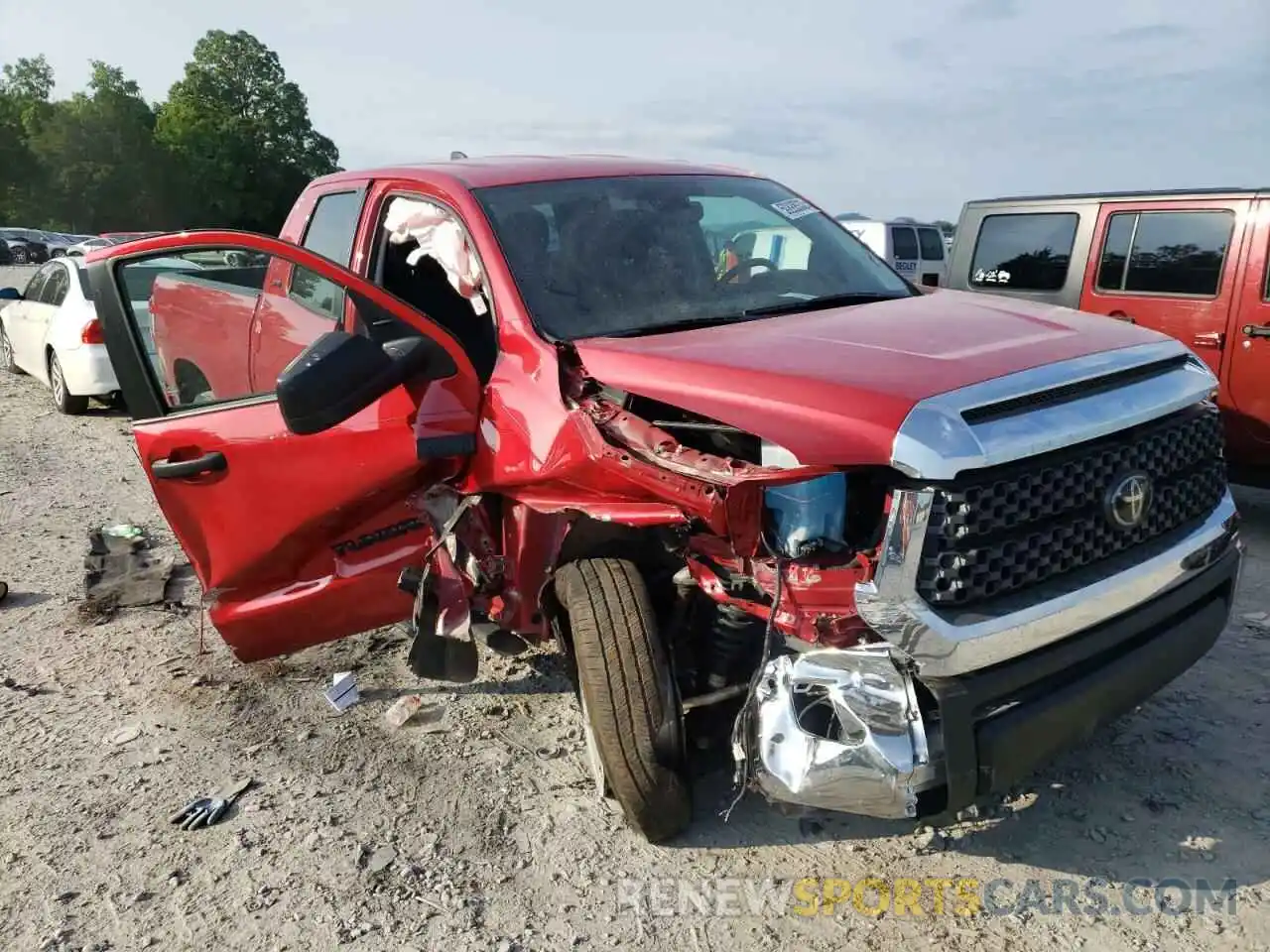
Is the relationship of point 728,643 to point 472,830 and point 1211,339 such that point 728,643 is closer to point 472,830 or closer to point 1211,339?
point 472,830

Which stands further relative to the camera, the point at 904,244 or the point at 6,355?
the point at 904,244

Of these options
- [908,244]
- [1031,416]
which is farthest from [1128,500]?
[908,244]

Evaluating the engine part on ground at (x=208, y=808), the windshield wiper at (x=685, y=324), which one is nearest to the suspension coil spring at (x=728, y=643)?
the windshield wiper at (x=685, y=324)

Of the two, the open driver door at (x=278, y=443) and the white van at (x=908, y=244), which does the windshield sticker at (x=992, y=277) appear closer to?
the open driver door at (x=278, y=443)

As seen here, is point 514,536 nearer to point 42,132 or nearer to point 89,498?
point 89,498

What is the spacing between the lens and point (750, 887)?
8.92ft

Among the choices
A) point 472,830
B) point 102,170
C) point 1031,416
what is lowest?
point 472,830

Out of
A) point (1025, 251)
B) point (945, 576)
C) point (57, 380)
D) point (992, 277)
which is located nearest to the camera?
point (945, 576)

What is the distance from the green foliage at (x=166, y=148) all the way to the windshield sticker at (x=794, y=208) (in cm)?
6130

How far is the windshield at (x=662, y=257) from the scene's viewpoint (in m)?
3.25

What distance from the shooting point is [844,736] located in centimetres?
236

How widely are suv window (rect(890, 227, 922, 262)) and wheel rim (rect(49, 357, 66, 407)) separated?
12.7m

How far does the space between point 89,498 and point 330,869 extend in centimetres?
484

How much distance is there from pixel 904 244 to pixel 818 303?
48.8ft
